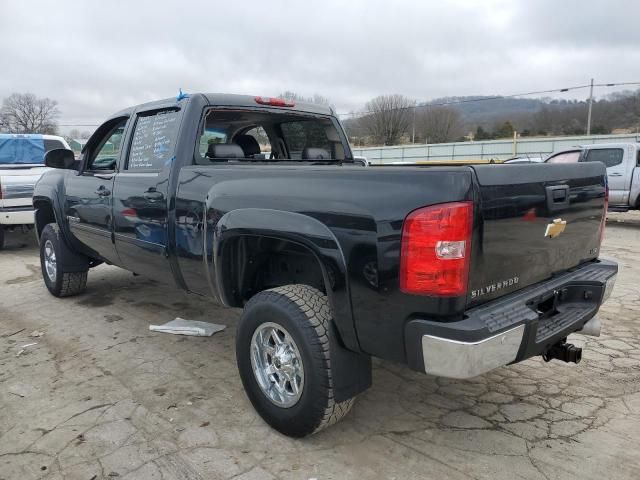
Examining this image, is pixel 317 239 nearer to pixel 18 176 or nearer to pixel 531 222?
pixel 531 222

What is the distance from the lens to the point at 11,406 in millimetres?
3217

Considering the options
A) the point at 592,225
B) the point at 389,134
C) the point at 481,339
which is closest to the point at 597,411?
the point at 592,225

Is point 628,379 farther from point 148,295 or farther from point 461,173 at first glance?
point 148,295

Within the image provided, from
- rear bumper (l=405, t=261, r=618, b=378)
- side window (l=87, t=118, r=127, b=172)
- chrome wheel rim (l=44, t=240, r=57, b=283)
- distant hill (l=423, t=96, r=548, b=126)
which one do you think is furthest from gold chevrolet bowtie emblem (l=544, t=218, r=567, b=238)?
distant hill (l=423, t=96, r=548, b=126)

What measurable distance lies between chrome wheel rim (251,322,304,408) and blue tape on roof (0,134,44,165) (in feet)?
28.1

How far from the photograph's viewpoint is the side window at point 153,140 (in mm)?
3641

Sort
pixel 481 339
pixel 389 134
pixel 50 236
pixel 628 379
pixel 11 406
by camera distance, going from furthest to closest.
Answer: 1. pixel 389 134
2. pixel 50 236
3. pixel 628 379
4. pixel 11 406
5. pixel 481 339

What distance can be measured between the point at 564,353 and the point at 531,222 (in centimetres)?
84

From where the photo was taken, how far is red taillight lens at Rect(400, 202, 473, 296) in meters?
2.09

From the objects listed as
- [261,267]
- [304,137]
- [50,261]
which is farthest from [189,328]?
[50,261]

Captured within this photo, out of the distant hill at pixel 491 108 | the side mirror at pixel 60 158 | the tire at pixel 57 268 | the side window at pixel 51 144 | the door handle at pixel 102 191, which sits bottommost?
the tire at pixel 57 268

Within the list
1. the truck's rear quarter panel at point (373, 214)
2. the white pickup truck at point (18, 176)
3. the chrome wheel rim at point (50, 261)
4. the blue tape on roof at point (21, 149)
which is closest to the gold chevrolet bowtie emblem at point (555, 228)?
the truck's rear quarter panel at point (373, 214)

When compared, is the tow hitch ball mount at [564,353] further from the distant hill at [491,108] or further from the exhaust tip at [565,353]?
the distant hill at [491,108]

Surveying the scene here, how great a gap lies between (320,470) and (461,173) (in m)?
1.59
